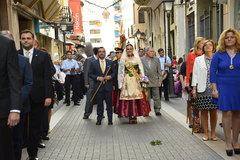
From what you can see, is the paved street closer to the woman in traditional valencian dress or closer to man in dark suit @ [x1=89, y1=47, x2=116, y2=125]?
the woman in traditional valencian dress

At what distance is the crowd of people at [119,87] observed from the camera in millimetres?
3756

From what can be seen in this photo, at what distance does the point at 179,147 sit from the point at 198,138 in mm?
831

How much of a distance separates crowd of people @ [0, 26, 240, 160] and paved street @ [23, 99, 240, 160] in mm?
318

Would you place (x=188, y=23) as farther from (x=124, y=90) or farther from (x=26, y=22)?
(x=124, y=90)

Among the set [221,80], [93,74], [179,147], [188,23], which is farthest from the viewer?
[188,23]

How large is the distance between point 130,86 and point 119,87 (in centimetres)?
28

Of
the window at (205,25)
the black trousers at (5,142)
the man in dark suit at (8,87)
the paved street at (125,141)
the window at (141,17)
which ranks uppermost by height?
the window at (141,17)

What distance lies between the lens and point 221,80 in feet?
20.4

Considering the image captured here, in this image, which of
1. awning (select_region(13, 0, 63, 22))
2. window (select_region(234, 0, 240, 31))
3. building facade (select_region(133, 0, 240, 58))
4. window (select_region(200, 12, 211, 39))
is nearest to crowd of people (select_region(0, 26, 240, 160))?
window (select_region(234, 0, 240, 31))

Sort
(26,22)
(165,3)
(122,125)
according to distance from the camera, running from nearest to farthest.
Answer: (122,125)
(165,3)
(26,22)

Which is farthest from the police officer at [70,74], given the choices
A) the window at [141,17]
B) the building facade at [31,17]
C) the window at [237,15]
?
the window at [141,17]

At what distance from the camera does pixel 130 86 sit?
9.79m

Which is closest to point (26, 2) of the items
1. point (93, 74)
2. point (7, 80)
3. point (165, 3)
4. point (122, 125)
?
point (165, 3)

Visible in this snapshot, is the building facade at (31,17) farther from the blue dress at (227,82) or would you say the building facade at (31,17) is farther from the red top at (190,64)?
the blue dress at (227,82)
